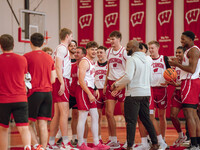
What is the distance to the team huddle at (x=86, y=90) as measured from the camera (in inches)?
198

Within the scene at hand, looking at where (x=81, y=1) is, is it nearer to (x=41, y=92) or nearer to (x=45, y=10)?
(x=45, y=10)

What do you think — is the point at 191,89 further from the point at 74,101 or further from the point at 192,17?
the point at 192,17

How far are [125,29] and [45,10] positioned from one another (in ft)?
11.4

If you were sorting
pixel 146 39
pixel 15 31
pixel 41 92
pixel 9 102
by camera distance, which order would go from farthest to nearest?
pixel 146 39 → pixel 15 31 → pixel 41 92 → pixel 9 102

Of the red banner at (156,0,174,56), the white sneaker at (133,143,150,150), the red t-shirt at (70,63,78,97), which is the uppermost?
the red banner at (156,0,174,56)

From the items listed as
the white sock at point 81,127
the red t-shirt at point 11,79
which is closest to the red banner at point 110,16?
the white sock at point 81,127

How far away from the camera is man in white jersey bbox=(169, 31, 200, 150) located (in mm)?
6307

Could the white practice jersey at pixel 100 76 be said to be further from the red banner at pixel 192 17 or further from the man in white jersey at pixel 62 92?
the red banner at pixel 192 17

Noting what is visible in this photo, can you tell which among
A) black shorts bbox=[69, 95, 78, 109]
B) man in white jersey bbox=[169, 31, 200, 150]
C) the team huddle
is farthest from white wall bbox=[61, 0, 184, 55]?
black shorts bbox=[69, 95, 78, 109]

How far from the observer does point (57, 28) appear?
48.6ft

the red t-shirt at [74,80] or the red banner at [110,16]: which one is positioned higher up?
the red banner at [110,16]

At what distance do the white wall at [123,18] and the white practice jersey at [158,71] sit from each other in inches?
256

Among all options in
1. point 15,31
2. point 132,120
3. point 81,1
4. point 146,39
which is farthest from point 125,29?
point 132,120

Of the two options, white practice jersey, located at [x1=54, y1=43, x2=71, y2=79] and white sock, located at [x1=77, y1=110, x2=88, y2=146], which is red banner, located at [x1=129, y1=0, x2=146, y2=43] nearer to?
white practice jersey, located at [x1=54, y1=43, x2=71, y2=79]
